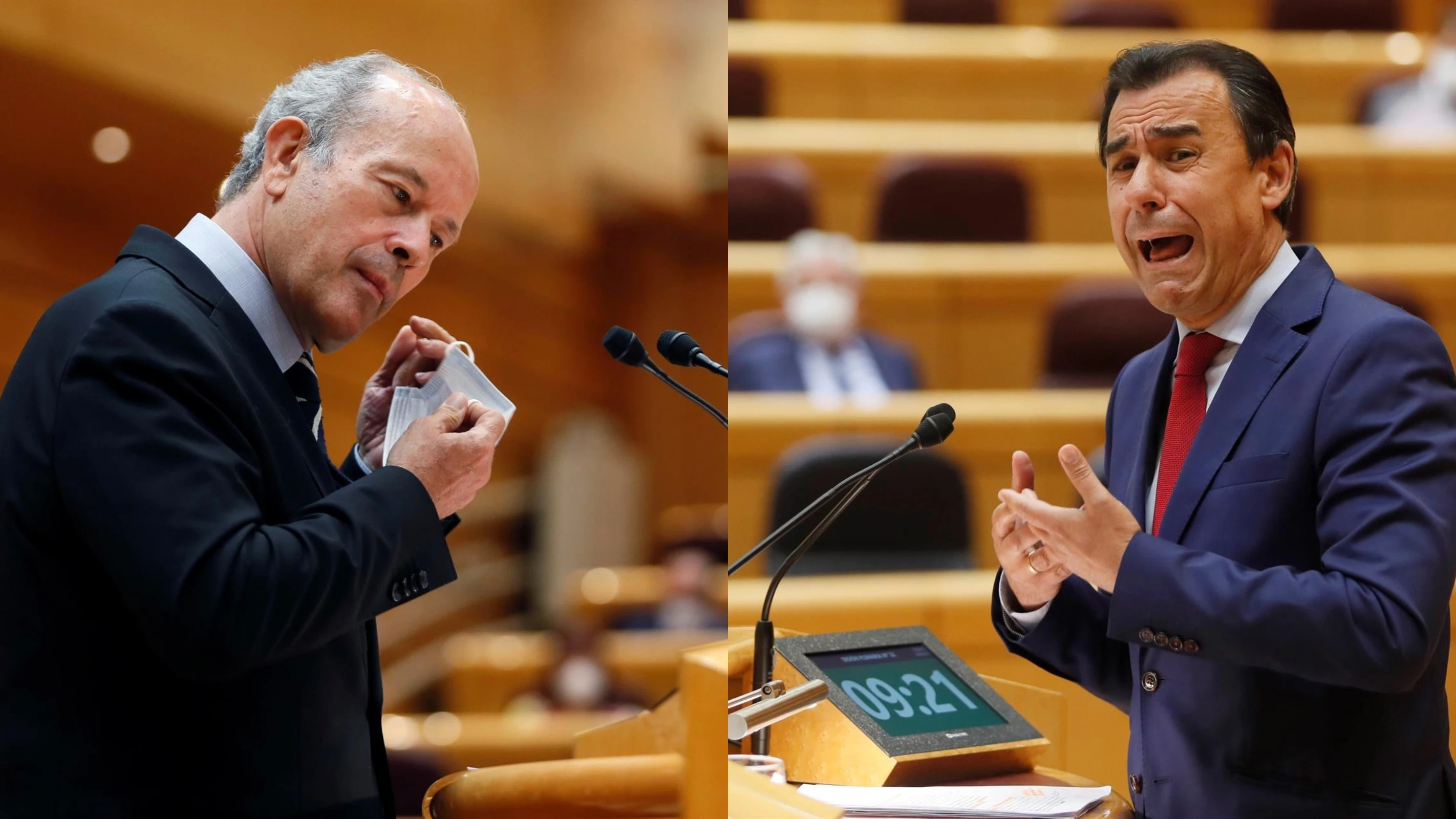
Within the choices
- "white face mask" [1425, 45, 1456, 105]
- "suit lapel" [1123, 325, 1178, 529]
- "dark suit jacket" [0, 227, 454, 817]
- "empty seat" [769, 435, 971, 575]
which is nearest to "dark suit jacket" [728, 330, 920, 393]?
"empty seat" [769, 435, 971, 575]

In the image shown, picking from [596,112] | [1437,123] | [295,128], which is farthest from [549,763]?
[1437,123]

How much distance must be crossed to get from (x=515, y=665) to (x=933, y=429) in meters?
1.56

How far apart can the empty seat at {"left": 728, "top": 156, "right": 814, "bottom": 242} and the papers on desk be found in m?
1.33

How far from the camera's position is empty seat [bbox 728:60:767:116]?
2.01 meters

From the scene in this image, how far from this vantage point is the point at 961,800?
0.55m

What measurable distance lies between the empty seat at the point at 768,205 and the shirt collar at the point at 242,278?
1310mm

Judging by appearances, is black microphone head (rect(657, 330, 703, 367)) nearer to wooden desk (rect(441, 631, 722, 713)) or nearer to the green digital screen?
the green digital screen

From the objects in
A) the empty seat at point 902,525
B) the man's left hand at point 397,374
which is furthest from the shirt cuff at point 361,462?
the empty seat at point 902,525

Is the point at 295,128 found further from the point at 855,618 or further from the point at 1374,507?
the point at 855,618

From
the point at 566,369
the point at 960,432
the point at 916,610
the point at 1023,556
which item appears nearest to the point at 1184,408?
the point at 1023,556

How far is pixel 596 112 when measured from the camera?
75.2 inches

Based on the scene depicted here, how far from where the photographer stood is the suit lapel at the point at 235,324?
508 millimetres

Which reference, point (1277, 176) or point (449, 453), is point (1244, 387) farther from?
point (449, 453)

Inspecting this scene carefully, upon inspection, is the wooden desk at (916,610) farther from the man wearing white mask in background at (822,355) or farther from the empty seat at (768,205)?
the empty seat at (768,205)
